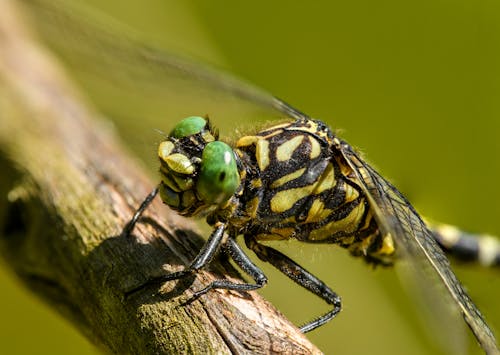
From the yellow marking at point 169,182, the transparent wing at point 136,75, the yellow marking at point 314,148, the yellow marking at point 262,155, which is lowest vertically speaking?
the yellow marking at point 169,182

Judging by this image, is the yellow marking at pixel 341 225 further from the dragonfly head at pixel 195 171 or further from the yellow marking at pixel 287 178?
the dragonfly head at pixel 195 171

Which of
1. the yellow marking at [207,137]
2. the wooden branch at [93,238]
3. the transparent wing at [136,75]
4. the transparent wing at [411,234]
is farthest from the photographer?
the transparent wing at [136,75]

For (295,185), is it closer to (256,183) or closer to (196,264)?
(256,183)

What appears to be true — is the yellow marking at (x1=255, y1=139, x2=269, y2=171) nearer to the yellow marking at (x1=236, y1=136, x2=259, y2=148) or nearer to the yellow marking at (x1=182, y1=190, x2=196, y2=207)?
the yellow marking at (x1=236, y1=136, x2=259, y2=148)

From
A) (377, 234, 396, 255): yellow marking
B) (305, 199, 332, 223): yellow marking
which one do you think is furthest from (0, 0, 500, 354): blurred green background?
(305, 199, 332, 223): yellow marking

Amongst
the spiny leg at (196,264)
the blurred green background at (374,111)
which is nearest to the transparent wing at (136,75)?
the blurred green background at (374,111)

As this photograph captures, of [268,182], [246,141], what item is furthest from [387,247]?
[246,141]
